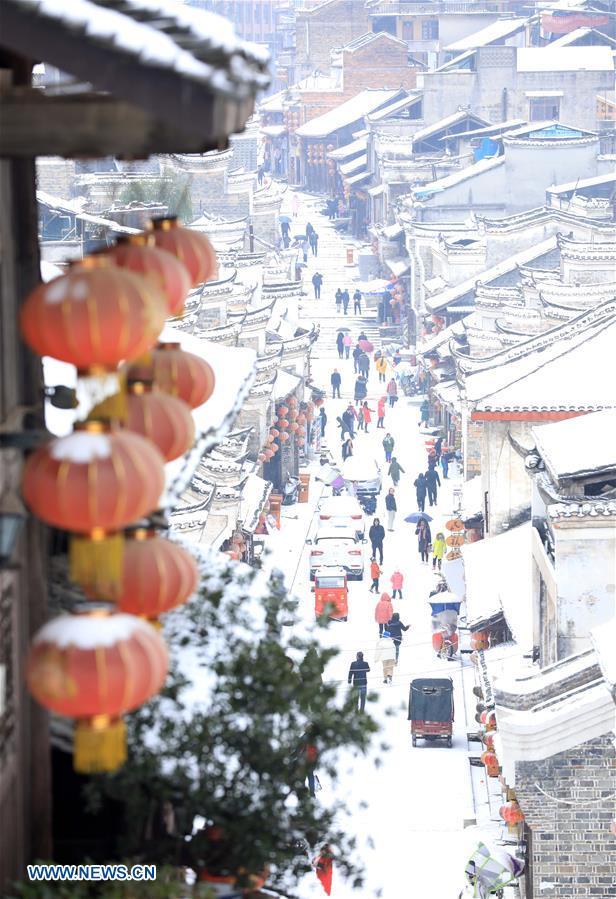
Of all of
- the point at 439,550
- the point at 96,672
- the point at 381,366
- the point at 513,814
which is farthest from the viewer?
the point at 381,366

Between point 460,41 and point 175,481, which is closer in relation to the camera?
point 175,481

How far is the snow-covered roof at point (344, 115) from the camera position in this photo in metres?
116

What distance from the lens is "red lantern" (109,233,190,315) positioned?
A: 8250 mm

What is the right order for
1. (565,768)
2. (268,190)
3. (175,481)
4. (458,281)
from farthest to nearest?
(268,190) → (458,281) → (565,768) → (175,481)

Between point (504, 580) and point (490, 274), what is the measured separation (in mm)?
29450

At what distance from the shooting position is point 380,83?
12056 cm

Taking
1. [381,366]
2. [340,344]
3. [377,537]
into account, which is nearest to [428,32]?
[340,344]

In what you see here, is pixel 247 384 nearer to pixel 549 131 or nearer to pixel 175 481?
pixel 175 481

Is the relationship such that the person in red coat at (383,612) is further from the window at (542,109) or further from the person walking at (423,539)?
the window at (542,109)

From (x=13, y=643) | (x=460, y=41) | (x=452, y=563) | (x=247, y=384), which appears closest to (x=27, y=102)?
(x=13, y=643)

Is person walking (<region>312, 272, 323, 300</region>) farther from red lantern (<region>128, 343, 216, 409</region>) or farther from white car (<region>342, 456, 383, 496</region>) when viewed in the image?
red lantern (<region>128, 343, 216, 409</region>)

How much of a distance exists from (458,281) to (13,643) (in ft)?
193

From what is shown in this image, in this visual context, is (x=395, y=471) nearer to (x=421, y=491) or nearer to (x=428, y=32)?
(x=421, y=491)

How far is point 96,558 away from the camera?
7434mm
